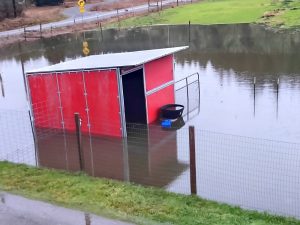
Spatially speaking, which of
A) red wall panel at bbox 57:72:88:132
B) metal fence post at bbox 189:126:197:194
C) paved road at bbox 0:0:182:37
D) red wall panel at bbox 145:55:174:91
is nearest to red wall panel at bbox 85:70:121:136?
red wall panel at bbox 57:72:88:132

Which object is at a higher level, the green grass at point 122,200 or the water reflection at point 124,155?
the green grass at point 122,200

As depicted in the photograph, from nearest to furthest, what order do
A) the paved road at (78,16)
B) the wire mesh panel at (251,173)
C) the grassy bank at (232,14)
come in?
the wire mesh panel at (251,173)
the grassy bank at (232,14)
the paved road at (78,16)

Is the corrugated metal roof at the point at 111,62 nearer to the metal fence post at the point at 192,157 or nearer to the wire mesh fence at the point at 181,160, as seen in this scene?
the wire mesh fence at the point at 181,160

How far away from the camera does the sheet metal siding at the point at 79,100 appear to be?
17.0 metres

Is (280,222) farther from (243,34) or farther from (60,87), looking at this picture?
(243,34)

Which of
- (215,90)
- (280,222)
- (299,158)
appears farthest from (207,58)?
(280,222)

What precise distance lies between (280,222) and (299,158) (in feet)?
14.4

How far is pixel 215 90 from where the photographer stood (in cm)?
2202

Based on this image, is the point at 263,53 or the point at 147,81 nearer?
the point at 147,81

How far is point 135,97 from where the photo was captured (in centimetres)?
1833

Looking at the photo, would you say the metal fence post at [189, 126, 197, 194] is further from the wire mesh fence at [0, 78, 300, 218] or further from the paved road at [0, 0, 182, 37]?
the paved road at [0, 0, 182, 37]

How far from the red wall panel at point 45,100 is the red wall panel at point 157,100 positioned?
334cm

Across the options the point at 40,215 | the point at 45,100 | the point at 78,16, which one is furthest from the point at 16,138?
the point at 78,16

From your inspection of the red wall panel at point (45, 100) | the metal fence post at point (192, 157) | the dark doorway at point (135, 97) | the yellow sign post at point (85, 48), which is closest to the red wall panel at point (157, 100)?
the dark doorway at point (135, 97)
